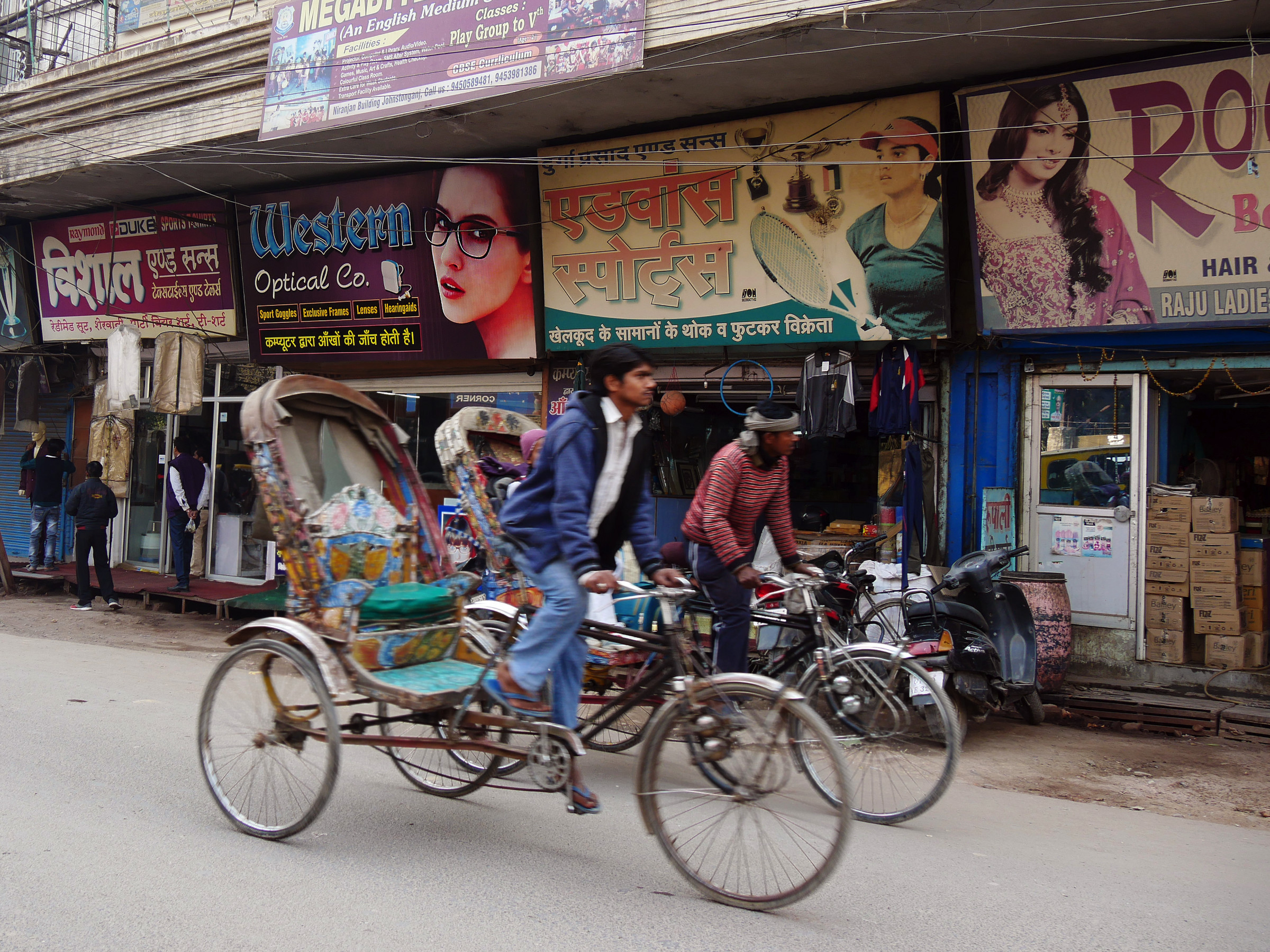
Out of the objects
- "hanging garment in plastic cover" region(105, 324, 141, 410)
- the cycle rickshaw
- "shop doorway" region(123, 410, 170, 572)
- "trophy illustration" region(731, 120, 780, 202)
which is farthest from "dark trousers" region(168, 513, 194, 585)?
the cycle rickshaw

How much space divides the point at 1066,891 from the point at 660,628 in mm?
1866

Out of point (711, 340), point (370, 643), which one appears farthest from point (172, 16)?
point (370, 643)

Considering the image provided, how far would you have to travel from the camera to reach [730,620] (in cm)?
514

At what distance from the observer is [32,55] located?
1361cm

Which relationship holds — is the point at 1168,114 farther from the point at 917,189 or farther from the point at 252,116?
the point at 252,116

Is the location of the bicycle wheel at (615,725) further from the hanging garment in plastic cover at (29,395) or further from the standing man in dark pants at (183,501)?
the hanging garment in plastic cover at (29,395)

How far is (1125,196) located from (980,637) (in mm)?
3698

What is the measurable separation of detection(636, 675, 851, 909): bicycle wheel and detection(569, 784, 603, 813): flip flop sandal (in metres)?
0.28

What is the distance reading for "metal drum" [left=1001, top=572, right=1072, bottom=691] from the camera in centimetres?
709

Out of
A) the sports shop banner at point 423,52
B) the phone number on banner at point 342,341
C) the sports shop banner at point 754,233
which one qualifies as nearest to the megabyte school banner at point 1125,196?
the sports shop banner at point 754,233

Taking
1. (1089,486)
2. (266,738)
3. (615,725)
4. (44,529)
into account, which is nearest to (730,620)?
(615,725)

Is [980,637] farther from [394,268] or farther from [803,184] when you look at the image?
[394,268]

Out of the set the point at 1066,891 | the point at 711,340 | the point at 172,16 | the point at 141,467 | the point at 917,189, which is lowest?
the point at 1066,891

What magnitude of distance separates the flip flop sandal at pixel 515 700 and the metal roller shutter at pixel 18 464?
14024mm
